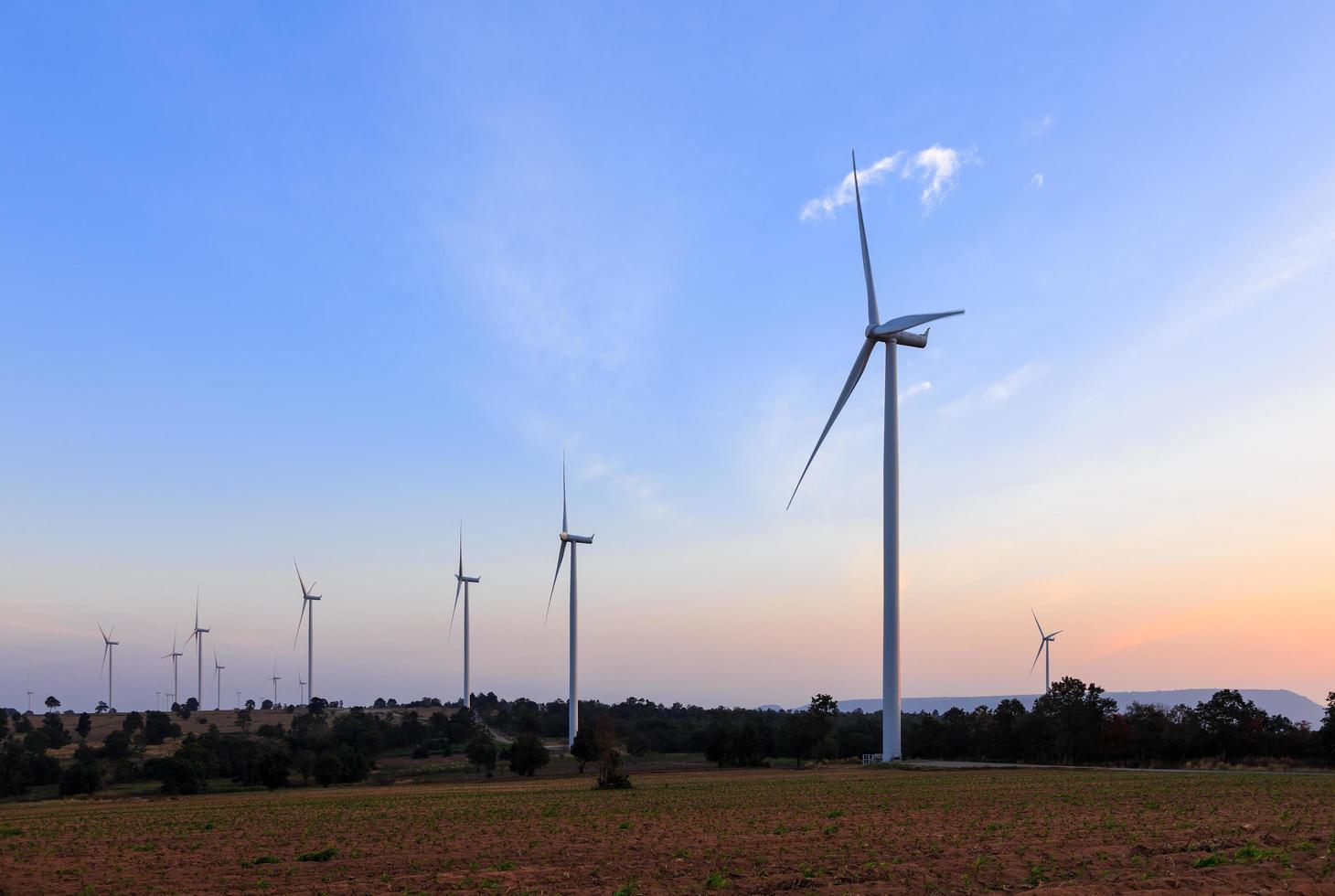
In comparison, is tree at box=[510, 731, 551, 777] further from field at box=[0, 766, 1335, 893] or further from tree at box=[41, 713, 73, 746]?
tree at box=[41, 713, 73, 746]

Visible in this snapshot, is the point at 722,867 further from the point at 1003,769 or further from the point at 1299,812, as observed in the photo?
the point at 1003,769

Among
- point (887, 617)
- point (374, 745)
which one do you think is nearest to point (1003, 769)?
point (887, 617)

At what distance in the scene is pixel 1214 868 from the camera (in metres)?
27.5

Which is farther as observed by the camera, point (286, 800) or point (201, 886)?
point (286, 800)

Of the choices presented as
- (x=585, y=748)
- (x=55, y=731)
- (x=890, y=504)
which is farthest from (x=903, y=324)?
(x=55, y=731)

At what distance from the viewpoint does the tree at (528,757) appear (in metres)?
108

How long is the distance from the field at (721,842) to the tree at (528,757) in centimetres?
4413

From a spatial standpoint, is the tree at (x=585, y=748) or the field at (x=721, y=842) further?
the tree at (x=585, y=748)

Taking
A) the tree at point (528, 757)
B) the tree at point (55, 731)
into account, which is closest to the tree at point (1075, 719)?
the tree at point (528, 757)

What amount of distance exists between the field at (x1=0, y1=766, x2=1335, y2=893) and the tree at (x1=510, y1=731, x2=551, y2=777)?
4413 centimetres

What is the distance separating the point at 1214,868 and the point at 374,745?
13187cm

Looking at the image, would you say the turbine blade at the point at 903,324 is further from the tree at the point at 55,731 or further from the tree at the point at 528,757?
the tree at the point at 55,731

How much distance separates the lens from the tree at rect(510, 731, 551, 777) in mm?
108500

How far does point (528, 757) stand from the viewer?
4281 inches
